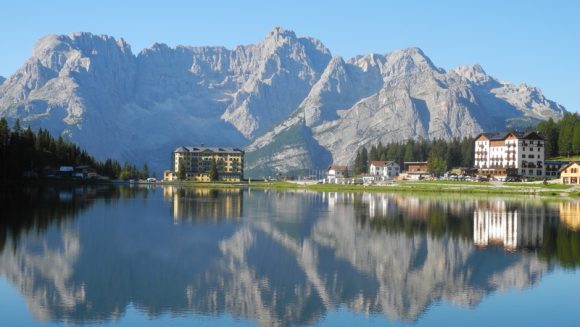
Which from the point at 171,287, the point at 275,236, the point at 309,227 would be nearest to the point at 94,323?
the point at 171,287

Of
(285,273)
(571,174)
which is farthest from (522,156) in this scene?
(285,273)

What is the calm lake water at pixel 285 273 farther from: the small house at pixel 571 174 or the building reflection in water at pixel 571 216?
the small house at pixel 571 174

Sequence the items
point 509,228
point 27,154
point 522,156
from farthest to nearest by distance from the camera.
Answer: point 522,156
point 27,154
point 509,228

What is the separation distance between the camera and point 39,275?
116 feet

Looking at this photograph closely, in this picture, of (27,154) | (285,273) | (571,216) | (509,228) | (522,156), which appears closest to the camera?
(285,273)

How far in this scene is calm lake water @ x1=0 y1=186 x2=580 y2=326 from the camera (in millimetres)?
28625

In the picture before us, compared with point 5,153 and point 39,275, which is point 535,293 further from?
point 5,153

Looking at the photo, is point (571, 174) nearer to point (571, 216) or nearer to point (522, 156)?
point (522, 156)

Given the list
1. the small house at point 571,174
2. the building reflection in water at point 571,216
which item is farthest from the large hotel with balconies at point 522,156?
the building reflection in water at point 571,216

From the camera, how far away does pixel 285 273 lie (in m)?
37.7

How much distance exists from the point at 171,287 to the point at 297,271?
793 cm

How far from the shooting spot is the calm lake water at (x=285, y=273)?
1127 inches

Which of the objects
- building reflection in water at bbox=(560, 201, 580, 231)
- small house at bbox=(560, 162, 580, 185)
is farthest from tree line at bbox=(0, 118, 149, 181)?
small house at bbox=(560, 162, 580, 185)

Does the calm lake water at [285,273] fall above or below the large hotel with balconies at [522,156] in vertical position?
below
